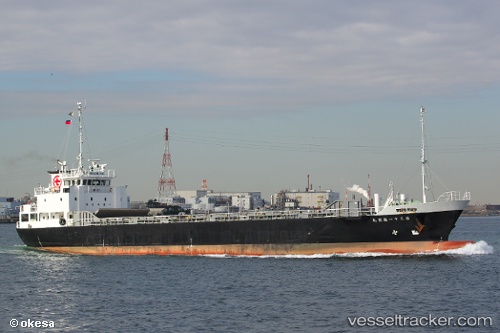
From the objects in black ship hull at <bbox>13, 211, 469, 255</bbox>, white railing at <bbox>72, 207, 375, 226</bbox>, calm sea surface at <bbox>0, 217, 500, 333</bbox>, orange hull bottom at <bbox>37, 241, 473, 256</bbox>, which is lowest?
calm sea surface at <bbox>0, 217, 500, 333</bbox>

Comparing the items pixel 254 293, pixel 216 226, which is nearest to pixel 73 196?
pixel 216 226

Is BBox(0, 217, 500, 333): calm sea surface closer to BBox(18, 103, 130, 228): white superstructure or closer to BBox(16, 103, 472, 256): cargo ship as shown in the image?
BBox(16, 103, 472, 256): cargo ship

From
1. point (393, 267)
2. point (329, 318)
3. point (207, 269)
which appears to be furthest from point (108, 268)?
point (329, 318)

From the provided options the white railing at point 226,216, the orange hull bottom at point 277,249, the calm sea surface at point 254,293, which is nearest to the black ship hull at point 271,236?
the orange hull bottom at point 277,249

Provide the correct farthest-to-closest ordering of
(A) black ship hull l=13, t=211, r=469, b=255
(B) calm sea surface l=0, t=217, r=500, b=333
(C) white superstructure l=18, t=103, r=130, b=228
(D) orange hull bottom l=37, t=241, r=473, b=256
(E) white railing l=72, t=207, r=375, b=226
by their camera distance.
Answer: (C) white superstructure l=18, t=103, r=130, b=228, (E) white railing l=72, t=207, r=375, b=226, (D) orange hull bottom l=37, t=241, r=473, b=256, (A) black ship hull l=13, t=211, r=469, b=255, (B) calm sea surface l=0, t=217, r=500, b=333

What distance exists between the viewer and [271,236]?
60.6 metres

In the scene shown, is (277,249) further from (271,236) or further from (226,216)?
(226,216)

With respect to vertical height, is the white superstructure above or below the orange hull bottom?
above

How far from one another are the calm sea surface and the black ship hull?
1466mm


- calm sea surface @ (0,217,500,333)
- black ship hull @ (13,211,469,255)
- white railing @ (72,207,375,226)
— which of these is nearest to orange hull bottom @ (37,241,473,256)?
black ship hull @ (13,211,469,255)

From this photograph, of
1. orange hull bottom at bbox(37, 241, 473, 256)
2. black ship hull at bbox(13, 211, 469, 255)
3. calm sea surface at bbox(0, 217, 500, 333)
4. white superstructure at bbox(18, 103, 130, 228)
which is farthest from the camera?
white superstructure at bbox(18, 103, 130, 228)

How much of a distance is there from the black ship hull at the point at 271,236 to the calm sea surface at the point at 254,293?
147cm

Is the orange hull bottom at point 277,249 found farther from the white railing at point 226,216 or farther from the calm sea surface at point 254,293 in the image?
the white railing at point 226,216

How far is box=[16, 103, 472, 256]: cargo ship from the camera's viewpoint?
5669 cm
